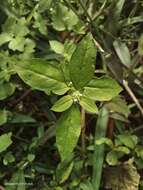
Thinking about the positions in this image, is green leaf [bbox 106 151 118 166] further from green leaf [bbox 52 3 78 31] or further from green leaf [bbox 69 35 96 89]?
green leaf [bbox 52 3 78 31]

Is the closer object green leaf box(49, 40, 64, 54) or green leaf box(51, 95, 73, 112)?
green leaf box(51, 95, 73, 112)

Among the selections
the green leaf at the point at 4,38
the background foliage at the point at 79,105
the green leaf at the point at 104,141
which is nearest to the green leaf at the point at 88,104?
the background foliage at the point at 79,105

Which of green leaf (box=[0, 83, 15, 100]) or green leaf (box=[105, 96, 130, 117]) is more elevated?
green leaf (box=[0, 83, 15, 100])

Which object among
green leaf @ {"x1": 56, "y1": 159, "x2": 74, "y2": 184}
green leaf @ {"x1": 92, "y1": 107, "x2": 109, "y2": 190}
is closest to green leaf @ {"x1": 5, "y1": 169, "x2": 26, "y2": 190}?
green leaf @ {"x1": 56, "y1": 159, "x2": 74, "y2": 184}

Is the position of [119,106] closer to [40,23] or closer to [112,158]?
[112,158]

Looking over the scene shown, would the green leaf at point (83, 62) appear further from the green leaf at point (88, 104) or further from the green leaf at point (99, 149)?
the green leaf at point (99, 149)

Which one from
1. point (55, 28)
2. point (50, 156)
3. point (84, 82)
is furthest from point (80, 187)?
point (55, 28)

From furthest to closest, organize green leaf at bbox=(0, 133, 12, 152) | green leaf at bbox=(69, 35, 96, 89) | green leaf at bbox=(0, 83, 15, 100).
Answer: green leaf at bbox=(0, 83, 15, 100) → green leaf at bbox=(0, 133, 12, 152) → green leaf at bbox=(69, 35, 96, 89)
